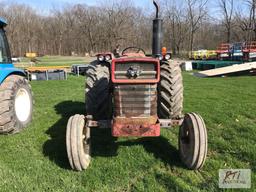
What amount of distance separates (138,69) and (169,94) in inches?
33.7

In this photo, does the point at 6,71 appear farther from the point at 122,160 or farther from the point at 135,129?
the point at 135,129

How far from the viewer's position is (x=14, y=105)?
555 centimetres

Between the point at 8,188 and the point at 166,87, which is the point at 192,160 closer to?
the point at 166,87

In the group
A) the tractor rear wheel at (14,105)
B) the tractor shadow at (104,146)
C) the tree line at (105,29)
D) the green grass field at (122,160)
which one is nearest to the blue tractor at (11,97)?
the tractor rear wheel at (14,105)

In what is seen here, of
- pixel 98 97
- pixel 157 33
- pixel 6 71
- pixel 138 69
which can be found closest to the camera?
pixel 138 69

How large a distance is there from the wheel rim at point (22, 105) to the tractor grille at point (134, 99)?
2.36m

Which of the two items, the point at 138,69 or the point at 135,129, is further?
the point at 138,69

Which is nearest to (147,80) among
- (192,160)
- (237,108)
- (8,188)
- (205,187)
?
(192,160)

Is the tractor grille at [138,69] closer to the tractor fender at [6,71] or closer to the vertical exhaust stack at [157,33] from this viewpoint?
the vertical exhaust stack at [157,33]

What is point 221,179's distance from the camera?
384cm

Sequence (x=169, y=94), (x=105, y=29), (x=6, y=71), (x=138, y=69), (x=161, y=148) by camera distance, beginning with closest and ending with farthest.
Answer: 1. (x=138, y=69)
2. (x=169, y=94)
3. (x=161, y=148)
4. (x=6, y=71)
5. (x=105, y=29)

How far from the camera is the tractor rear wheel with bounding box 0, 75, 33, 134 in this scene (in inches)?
205

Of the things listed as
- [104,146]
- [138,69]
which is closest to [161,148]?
[104,146]

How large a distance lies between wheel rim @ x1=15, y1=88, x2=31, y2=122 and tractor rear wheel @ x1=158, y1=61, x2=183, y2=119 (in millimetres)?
2674
